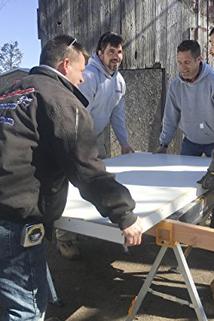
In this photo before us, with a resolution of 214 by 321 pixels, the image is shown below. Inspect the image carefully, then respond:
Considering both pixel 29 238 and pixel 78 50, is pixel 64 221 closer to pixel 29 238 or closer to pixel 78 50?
pixel 29 238

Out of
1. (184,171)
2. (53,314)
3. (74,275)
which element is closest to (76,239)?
(74,275)

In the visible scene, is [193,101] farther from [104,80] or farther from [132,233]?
[132,233]

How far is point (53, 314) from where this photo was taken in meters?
2.79

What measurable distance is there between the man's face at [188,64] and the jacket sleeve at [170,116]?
0.26m

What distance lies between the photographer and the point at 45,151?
173 centimetres

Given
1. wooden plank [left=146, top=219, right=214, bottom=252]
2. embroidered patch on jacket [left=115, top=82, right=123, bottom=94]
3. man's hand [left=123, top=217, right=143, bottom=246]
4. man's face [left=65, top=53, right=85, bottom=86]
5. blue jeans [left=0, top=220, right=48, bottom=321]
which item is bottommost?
blue jeans [left=0, top=220, right=48, bottom=321]

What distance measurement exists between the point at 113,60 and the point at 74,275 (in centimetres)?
181

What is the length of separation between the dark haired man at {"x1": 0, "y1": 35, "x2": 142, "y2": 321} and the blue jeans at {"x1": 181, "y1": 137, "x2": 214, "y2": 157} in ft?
6.83

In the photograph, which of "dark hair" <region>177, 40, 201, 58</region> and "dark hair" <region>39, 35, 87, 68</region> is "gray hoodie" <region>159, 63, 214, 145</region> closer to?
"dark hair" <region>177, 40, 201, 58</region>

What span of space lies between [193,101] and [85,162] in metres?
2.12

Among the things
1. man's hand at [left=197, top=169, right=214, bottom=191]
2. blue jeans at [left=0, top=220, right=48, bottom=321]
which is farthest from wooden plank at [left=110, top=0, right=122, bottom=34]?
blue jeans at [left=0, top=220, right=48, bottom=321]

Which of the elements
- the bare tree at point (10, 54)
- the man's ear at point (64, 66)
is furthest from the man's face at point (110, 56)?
the bare tree at point (10, 54)

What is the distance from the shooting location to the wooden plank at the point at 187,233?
5.96ft

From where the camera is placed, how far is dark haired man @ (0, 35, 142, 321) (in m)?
1.66
